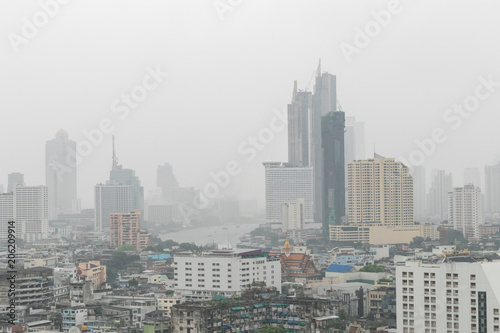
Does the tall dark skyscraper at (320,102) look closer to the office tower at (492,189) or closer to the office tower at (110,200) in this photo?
the office tower at (492,189)

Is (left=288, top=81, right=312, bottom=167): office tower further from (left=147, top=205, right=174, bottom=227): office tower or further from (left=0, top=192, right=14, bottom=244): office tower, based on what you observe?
(left=0, top=192, right=14, bottom=244): office tower

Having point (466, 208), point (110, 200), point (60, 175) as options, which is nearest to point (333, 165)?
point (466, 208)

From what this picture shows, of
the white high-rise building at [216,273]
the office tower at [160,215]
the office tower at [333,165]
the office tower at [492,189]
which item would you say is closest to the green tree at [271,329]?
the white high-rise building at [216,273]

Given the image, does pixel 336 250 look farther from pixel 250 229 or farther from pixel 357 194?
pixel 250 229

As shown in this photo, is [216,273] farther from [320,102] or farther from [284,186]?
[284,186]

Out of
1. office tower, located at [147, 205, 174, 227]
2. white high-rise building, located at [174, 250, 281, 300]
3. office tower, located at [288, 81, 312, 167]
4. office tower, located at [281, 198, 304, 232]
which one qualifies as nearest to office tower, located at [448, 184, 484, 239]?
office tower, located at [281, 198, 304, 232]

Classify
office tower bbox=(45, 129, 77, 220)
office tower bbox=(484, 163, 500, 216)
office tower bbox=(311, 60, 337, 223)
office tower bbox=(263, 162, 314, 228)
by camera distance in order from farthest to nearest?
office tower bbox=(263, 162, 314, 228), office tower bbox=(311, 60, 337, 223), office tower bbox=(45, 129, 77, 220), office tower bbox=(484, 163, 500, 216)

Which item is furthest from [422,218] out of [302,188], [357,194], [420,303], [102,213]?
[420,303]

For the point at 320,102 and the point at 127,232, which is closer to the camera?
the point at 127,232
